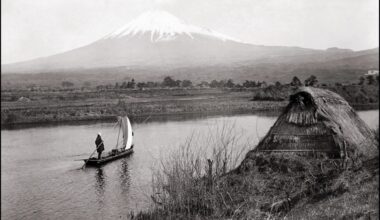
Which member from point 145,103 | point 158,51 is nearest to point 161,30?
point 158,51

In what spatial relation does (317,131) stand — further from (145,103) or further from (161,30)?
(161,30)

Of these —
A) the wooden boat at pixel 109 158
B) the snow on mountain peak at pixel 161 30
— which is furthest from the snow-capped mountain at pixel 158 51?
the wooden boat at pixel 109 158

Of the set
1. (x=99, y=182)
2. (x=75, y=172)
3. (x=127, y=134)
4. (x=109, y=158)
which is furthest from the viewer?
(x=127, y=134)

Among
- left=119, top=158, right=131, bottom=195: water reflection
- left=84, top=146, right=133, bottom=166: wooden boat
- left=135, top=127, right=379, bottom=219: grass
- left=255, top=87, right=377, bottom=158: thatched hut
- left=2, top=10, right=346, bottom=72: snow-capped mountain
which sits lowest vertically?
left=119, top=158, right=131, bottom=195: water reflection

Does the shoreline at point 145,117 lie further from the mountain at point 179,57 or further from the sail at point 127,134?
the mountain at point 179,57

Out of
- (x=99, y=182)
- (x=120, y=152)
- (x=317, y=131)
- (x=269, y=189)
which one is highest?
(x=317, y=131)

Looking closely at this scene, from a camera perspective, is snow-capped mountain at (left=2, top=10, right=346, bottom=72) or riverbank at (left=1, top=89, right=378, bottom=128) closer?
riverbank at (left=1, top=89, right=378, bottom=128)

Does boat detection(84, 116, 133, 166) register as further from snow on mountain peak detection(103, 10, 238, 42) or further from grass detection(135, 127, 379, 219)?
snow on mountain peak detection(103, 10, 238, 42)

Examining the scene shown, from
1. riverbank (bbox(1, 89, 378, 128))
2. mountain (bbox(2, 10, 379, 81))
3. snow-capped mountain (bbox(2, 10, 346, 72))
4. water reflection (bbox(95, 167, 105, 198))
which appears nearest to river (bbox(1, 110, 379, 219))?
water reflection (bbox(95, 167, 105, 198))
